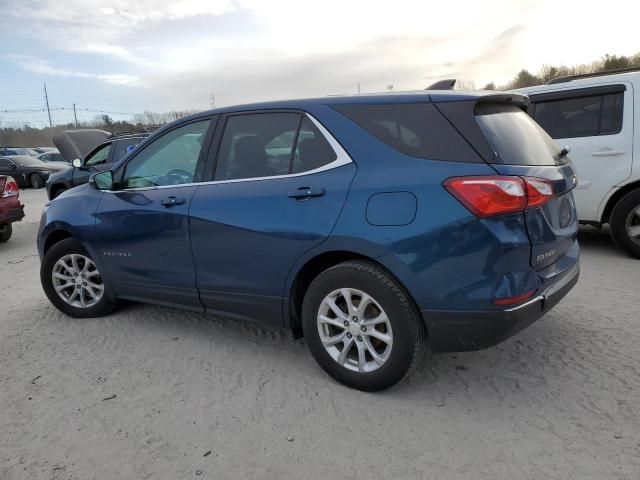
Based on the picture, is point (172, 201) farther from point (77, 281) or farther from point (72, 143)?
point (72, 143)

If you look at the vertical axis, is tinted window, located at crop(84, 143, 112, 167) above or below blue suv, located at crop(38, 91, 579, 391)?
above

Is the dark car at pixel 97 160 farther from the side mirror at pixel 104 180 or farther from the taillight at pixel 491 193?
the taillight at pixel 491 193

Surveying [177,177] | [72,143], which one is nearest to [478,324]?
[177,177]

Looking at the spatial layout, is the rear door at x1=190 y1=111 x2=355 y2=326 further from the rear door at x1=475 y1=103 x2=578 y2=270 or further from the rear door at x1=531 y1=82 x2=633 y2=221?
the rear door at x1=531 y1=82 x2=633 y2=221

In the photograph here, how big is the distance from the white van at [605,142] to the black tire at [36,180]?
19.7 meters

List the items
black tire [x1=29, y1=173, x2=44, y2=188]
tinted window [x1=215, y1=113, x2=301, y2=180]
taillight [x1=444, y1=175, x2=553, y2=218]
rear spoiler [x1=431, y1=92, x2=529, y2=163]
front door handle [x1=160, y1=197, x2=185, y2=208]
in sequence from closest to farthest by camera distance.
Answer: taillight [x1=444, y1=175, x2=553, y2=218]
rear spoiler [x1=431, y1=92, x2=529, y2=163]
tinted window [x1=215, y1=113, x2=301, y2=180]
front door handle [x1=160, y1=197, x2=185, y2=208]
black tire [x1=29, y1=173, x2=44, y2=188]

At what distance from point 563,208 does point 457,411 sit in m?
1.32

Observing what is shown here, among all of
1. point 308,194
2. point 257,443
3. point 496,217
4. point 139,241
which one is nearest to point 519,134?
point 496,217

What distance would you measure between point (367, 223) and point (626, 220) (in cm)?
406

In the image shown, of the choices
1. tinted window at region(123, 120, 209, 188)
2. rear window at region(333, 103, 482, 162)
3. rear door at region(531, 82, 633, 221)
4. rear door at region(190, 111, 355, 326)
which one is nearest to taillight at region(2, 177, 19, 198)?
tinted window at region(123, 120, 209, 188)

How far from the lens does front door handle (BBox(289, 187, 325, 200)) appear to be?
2902mm

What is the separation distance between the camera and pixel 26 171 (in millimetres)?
20156

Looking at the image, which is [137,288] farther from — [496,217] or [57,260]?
[496,217]

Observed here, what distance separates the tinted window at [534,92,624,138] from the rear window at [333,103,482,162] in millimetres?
3818
